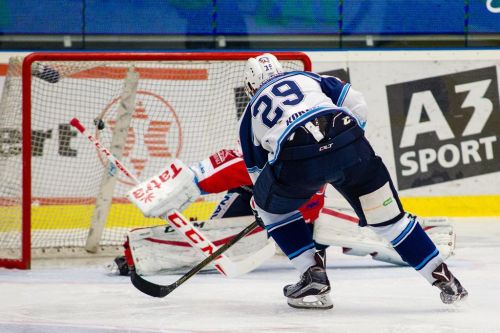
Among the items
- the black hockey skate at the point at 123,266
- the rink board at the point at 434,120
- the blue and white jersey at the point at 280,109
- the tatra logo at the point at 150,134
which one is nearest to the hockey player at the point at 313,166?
the blue and white jersey at the point at 280,109

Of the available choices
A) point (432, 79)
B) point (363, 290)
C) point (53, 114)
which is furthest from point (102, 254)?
point (432, 79)

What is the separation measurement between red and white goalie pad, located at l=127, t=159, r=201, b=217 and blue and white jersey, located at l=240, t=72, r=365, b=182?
1.79ft

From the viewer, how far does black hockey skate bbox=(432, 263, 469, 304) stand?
3.31 m

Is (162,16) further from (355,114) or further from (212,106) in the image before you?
(355,114)

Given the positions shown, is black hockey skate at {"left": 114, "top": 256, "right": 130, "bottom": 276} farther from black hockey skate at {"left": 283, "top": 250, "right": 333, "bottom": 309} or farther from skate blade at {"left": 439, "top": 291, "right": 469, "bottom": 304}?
skate blade at {"left": 439, "top": 291, "right": 469, "bottom": 304}

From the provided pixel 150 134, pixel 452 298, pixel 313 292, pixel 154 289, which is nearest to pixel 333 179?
pixel 313 292

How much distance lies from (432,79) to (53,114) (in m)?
2.41

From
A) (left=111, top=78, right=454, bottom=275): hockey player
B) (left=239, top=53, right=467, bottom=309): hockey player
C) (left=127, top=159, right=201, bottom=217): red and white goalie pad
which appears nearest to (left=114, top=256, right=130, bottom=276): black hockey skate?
(left=111, top=78, right=454, bottom=275): hockey player

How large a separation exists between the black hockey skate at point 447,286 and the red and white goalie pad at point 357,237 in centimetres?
112

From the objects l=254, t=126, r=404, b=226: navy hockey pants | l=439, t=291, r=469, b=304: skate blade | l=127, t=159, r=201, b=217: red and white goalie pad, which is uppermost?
l=254, t=126, r=404, b=226: navy hockey pants

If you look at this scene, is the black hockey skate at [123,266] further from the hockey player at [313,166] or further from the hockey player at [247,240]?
the hockey player at [313,166]

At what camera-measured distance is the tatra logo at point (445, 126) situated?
6348mm

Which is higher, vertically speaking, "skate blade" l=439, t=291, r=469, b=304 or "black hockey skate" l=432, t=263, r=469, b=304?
"black hockey skate" l=432, t=263, r=469, b=304

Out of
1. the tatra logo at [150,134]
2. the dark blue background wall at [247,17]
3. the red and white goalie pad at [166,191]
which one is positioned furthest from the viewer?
the dark blue background wall at [247,17]
